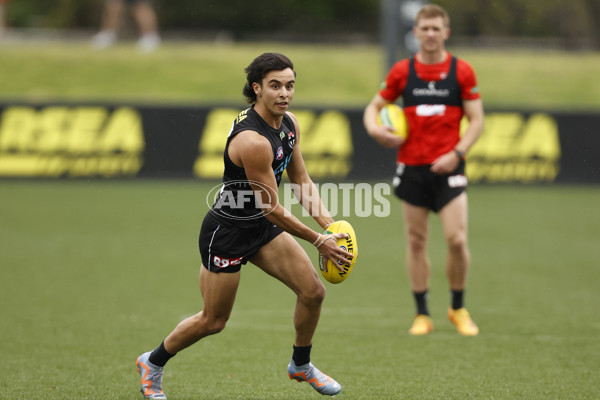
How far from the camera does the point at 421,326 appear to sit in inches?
283

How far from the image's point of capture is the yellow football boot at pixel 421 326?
7.16 metres

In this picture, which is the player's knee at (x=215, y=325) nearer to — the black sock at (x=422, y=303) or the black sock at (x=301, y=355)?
the black sock at (x=301, y=355)

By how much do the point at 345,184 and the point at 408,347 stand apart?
32.9ft

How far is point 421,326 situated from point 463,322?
357 millimetres

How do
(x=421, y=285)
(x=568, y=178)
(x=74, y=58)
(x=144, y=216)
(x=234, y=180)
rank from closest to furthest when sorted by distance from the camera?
(x=234, y=180) → (x=421, y=285) → (x=144, y=216) → (x=568, y=178) → (x=74, y=58)

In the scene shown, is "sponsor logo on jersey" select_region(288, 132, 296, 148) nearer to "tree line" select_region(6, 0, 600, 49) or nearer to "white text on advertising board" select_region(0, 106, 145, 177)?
"white text on advertising board" select_region(0, 106, 145, 177)

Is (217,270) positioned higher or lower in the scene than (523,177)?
higher

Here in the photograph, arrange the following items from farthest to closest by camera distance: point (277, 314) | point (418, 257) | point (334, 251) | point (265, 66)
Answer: point (277, 314)
point (418, 257)
point (334, 251)
point (265, 66)

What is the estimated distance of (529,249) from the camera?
1151 cm

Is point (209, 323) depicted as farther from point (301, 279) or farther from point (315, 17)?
point (315, 17)

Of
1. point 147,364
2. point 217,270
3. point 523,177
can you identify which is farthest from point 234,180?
point 523,177

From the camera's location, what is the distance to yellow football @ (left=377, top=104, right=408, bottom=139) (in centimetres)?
726

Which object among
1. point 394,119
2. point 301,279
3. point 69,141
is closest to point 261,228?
point 301,279

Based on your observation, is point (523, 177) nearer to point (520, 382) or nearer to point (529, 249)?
point (529, 249)
